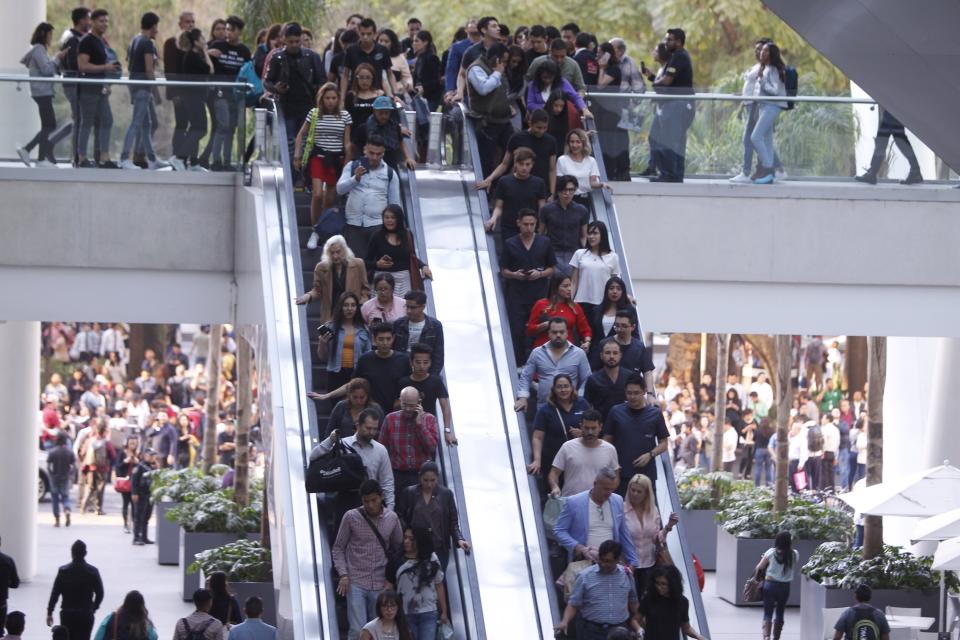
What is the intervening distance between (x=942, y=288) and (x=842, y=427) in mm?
13774

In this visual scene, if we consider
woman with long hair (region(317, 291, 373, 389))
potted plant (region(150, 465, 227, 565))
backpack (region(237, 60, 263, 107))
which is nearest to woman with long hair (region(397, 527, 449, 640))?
woman with long hair (region(317, 291, 373, 389))

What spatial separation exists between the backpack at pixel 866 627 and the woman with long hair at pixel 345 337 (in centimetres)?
475

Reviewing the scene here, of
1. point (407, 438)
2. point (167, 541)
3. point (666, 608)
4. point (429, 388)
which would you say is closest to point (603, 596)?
point (666, 608)

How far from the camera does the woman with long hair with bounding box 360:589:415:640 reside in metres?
11.5

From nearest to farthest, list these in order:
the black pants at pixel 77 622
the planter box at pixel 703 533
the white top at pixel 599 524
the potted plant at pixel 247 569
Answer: the white top at pixel 599 524
the black pants at pixel 77 622
the potted plant at pixel 247 569
the planter box at pixel 703 533

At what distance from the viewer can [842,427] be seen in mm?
32219

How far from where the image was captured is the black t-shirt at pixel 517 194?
1530 cm

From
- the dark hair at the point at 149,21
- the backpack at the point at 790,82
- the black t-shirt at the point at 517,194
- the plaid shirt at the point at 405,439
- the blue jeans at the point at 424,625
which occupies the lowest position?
the blue jeans at the point at 424,625

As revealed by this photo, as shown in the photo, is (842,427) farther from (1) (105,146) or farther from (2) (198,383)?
(1) (105,146)

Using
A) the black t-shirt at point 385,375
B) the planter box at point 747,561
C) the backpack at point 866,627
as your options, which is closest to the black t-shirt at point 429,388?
the black t-shirt at point 385,375

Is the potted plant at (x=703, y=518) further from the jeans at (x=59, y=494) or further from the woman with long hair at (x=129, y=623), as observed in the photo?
the woman with long hair at (x=129, y=623)

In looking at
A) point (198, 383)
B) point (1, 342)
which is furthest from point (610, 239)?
point (198, 383)

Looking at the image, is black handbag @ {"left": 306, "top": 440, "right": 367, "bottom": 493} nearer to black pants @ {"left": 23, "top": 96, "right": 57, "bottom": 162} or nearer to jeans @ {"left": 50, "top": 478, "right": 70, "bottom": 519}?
black pants @ {"left": 23, "top": 96, "right": 57, "bottom": 162}

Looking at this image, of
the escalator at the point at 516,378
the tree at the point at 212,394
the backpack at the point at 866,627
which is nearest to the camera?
the escalator at the point at 516,378
